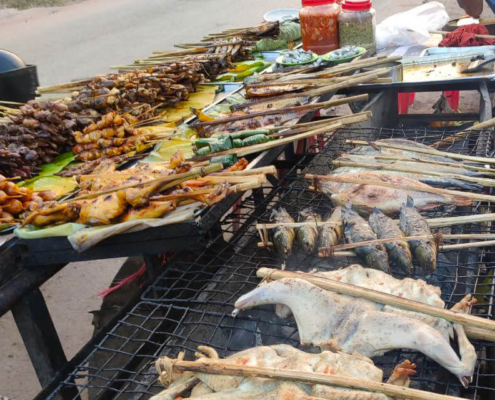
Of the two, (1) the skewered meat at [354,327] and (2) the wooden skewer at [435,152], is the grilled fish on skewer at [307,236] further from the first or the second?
(2) the wooden skewer at [435,152]

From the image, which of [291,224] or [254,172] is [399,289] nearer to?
[291,224]

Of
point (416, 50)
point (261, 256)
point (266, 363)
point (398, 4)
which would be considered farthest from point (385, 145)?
point (398, 4)

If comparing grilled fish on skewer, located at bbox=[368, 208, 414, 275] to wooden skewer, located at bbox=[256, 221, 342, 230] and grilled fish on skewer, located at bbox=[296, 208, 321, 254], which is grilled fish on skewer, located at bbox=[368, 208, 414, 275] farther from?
grilled fish on skewer, located at bbox=[296, 208, 321, 254]

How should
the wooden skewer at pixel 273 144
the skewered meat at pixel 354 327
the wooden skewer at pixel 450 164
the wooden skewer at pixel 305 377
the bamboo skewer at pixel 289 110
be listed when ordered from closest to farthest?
the wooden skewer at pixel 305 377, the skewered meat at pixel 354 327, the wooden skewer at pixel 450 164, the wooden skewer at pixel 273 144, the bamboo skewer at pixel 289 110

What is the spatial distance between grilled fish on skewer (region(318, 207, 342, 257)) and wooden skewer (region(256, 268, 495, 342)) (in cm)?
51

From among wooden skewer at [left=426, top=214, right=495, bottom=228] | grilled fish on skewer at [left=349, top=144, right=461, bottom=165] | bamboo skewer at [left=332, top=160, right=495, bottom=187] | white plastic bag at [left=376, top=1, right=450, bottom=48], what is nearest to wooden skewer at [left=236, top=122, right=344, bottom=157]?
bamboo skewer at [left=332, top=160, right=495, bottom=187]

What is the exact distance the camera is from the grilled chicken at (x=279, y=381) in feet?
7.57

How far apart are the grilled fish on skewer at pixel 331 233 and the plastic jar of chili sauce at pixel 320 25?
4415 mm

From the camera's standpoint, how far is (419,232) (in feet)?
11.2

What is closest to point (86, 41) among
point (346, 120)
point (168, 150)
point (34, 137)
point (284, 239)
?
point (34, 137)

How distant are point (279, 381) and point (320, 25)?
6.09 m

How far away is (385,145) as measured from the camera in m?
4.69

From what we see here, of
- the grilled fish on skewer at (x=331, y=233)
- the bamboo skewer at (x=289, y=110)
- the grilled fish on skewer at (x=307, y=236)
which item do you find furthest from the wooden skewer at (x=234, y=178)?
the bamboo skewer at (x=289, y=110)

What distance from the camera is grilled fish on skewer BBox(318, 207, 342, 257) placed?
3523 millimetres
